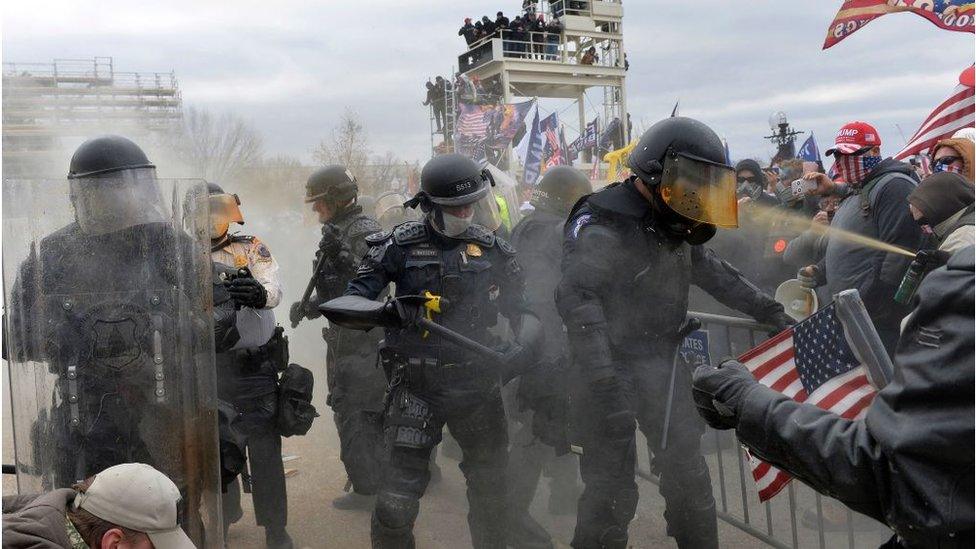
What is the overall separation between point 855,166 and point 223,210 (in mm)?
4273

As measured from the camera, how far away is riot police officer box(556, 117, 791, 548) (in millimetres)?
3910

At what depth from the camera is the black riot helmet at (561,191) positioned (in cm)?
579

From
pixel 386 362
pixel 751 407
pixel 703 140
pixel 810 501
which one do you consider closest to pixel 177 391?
pixel 386 362

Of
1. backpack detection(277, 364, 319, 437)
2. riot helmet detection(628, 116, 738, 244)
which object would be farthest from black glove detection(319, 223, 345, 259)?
riot helmet detection(628, 116, 738, 244)

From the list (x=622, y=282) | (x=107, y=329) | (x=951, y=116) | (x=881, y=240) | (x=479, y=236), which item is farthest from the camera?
(x=951, y=116)

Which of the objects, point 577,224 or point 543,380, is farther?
point 543,380

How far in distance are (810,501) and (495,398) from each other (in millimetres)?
2168

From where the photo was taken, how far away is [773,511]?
15.8ft

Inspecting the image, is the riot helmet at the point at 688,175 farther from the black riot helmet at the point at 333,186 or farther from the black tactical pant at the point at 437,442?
the black riot helmet at the point at 333,186

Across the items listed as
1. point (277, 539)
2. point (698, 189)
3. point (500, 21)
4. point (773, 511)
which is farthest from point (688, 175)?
point (500, 21)

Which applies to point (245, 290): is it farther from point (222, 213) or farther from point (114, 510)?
point (114, 510)

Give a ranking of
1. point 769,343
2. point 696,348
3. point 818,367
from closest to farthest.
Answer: point 818,367, point 769,343, point 696,348

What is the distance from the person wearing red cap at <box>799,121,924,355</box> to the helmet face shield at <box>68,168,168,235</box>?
395cm

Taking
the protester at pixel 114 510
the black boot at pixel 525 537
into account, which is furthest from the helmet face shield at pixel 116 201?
the black boot at pixel 525 537
